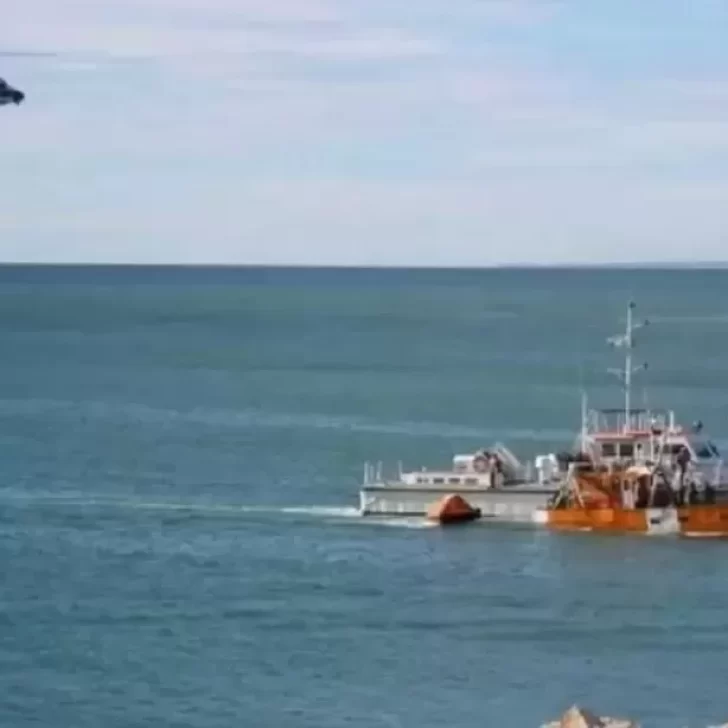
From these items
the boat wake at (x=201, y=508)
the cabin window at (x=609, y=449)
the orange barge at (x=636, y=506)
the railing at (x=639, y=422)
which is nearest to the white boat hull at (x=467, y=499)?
the boat wake at (x=201, y=508)

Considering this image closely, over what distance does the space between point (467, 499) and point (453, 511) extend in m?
0.74

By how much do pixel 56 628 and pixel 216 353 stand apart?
97278mm

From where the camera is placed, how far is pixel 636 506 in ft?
195

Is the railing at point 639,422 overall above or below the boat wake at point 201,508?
above

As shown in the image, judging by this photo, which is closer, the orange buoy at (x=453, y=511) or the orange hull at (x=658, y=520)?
the orange hull at (x=658, y=520)

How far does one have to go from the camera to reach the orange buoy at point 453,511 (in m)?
61.1

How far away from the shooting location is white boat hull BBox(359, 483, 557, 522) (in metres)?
61.2

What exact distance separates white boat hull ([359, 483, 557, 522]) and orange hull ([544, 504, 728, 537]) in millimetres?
1684

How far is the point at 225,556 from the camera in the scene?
56688 millimetres

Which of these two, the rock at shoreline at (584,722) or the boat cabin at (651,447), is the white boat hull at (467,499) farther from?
the rock at shoreline at (584,722)

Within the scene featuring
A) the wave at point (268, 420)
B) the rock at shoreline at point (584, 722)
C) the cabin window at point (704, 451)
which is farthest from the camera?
the wave at point (268, 420)

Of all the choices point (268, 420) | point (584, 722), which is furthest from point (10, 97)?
point (268, 420)

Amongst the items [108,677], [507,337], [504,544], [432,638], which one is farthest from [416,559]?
[507,337]

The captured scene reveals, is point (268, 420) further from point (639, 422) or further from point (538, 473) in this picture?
point (639, 422)
